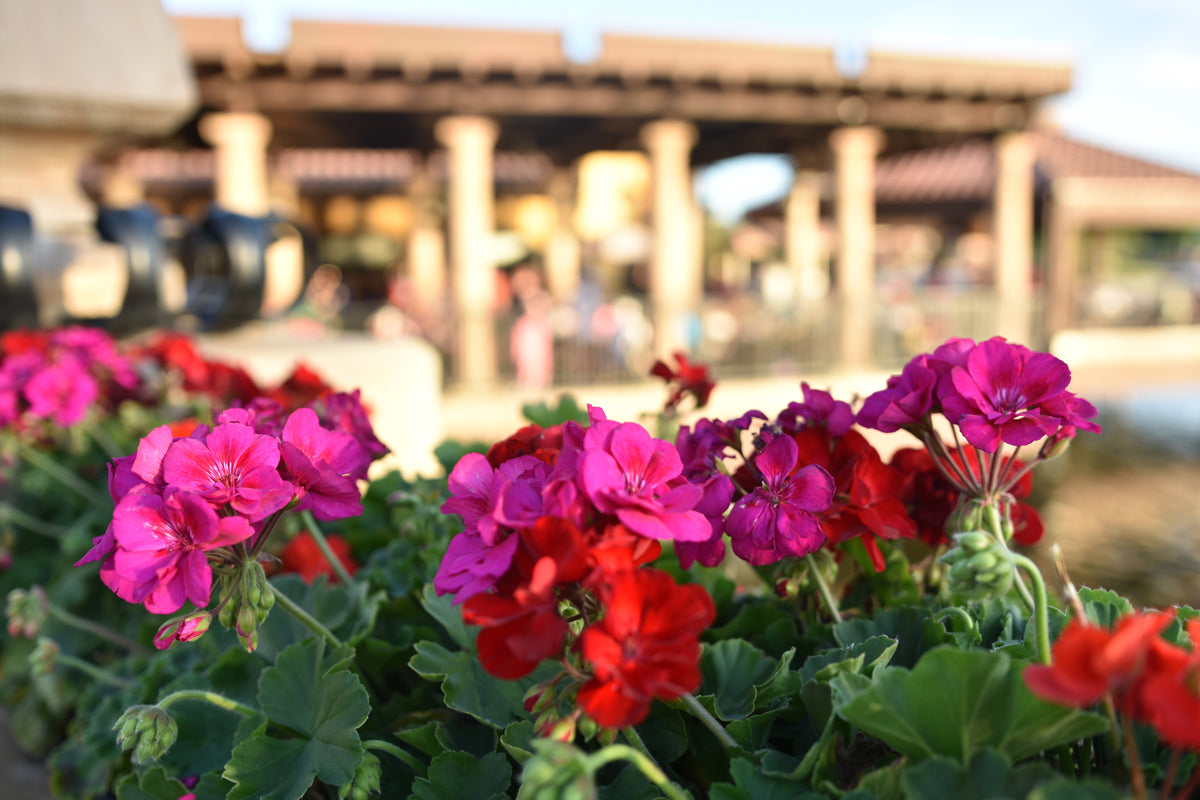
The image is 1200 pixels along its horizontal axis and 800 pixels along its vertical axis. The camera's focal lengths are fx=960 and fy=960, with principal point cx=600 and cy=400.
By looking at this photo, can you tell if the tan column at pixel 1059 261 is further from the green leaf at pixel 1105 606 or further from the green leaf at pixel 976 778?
the green leaf at pixel 976 778

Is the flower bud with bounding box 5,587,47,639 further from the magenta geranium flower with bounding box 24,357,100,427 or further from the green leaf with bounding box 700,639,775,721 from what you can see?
the green leaf with bounding box 700,639,775,721

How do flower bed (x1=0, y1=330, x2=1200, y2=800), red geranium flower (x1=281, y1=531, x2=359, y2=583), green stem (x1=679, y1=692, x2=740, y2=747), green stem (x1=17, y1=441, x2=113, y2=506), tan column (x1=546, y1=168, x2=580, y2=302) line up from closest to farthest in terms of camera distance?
flower bed (x1=0, y1=330, x2=1200, y2=800) < green stem (x1=679, y1=692, x2=740, y2=747) < red geranium flower (x1=281, y1=531, x2=359, y2=583) < green stem (x1=17, y1=441, x2=113, y2=506) < tan column (x1=546, y1=168, x2=580, y2=302)

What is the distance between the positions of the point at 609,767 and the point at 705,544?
0.82ft

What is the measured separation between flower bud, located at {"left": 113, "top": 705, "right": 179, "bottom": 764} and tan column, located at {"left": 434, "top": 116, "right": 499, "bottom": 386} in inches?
415

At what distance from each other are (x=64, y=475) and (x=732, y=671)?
200cm

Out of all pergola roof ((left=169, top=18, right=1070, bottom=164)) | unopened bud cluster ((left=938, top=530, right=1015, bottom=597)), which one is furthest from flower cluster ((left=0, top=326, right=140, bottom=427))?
pergola roof ((left=169, top=18, right=1070, bottom=164))

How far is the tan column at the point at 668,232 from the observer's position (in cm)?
1186

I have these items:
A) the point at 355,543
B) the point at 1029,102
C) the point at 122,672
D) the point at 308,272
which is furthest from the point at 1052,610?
the point at 1029,102

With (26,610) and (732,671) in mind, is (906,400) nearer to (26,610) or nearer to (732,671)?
(732,671)

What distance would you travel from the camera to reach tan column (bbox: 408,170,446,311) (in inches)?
763

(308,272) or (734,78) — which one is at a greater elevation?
(734,78)

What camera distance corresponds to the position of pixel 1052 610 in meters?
0.91

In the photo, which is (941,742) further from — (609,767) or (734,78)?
(734,78)

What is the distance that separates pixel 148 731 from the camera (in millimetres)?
875
